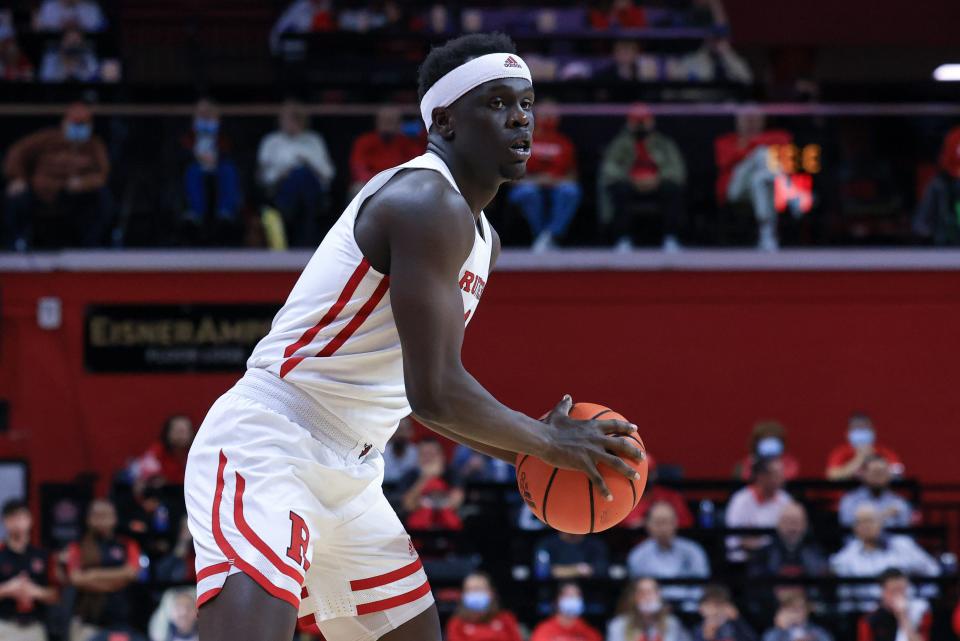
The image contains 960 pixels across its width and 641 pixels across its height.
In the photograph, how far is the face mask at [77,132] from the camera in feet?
41.3

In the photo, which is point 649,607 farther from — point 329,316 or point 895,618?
point 329,316

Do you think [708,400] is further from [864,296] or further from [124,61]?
[124,61]

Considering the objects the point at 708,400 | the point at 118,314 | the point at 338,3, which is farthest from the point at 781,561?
the point at 338,3

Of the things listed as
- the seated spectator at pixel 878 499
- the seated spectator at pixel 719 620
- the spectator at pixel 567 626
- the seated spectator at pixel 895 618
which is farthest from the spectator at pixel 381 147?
the seated spectator at pixel 895 618

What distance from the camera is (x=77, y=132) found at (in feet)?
41.4

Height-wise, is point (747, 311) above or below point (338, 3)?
below

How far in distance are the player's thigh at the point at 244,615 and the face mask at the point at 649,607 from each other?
5648 mm

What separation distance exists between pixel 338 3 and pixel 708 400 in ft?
16.8

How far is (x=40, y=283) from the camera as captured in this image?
12883 mm

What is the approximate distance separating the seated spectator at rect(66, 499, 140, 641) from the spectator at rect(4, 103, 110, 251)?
335 cm

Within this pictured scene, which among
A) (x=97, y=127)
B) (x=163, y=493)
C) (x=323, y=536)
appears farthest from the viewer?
(x=97, y=127)

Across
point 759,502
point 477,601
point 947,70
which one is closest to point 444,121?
point 477,601

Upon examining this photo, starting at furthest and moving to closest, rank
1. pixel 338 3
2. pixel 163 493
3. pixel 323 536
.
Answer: pixel 338 3, pixel 163 493, pixel 323 536

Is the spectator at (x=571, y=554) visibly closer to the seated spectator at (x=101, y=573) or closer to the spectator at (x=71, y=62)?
the seated spectator at (x=101, y=573)
